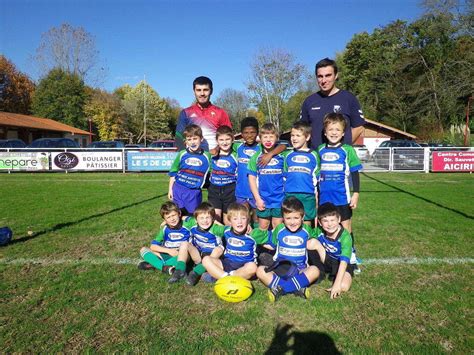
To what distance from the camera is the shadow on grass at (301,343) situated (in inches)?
102

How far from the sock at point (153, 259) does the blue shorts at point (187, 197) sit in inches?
32.2

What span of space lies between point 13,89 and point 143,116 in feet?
56.7

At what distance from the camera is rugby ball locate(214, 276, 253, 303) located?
11.0 ft

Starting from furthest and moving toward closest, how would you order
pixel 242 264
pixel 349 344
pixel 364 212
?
pixel 364 212 → pixel 242 264 → pixel 349 344

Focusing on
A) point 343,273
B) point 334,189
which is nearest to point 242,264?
point 343,273

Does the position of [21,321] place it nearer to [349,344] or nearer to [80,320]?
[80,320]

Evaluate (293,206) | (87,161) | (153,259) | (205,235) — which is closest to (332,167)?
(293,206)

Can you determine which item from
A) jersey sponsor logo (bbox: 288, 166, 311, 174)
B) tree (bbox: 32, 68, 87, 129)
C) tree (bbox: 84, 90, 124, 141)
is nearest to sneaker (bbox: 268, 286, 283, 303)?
jersey sponsor logo (bbox: 288, 166, 311, 174)

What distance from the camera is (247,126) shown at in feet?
14.9

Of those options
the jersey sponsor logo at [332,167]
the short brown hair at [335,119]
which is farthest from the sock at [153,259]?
the short brown hair at [335,119]

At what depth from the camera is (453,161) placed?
16.8m

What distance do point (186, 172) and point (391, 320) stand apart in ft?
9.76

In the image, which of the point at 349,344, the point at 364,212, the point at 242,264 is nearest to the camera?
the point at 349,344

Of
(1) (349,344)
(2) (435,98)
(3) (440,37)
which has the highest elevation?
(3) (440,37)
